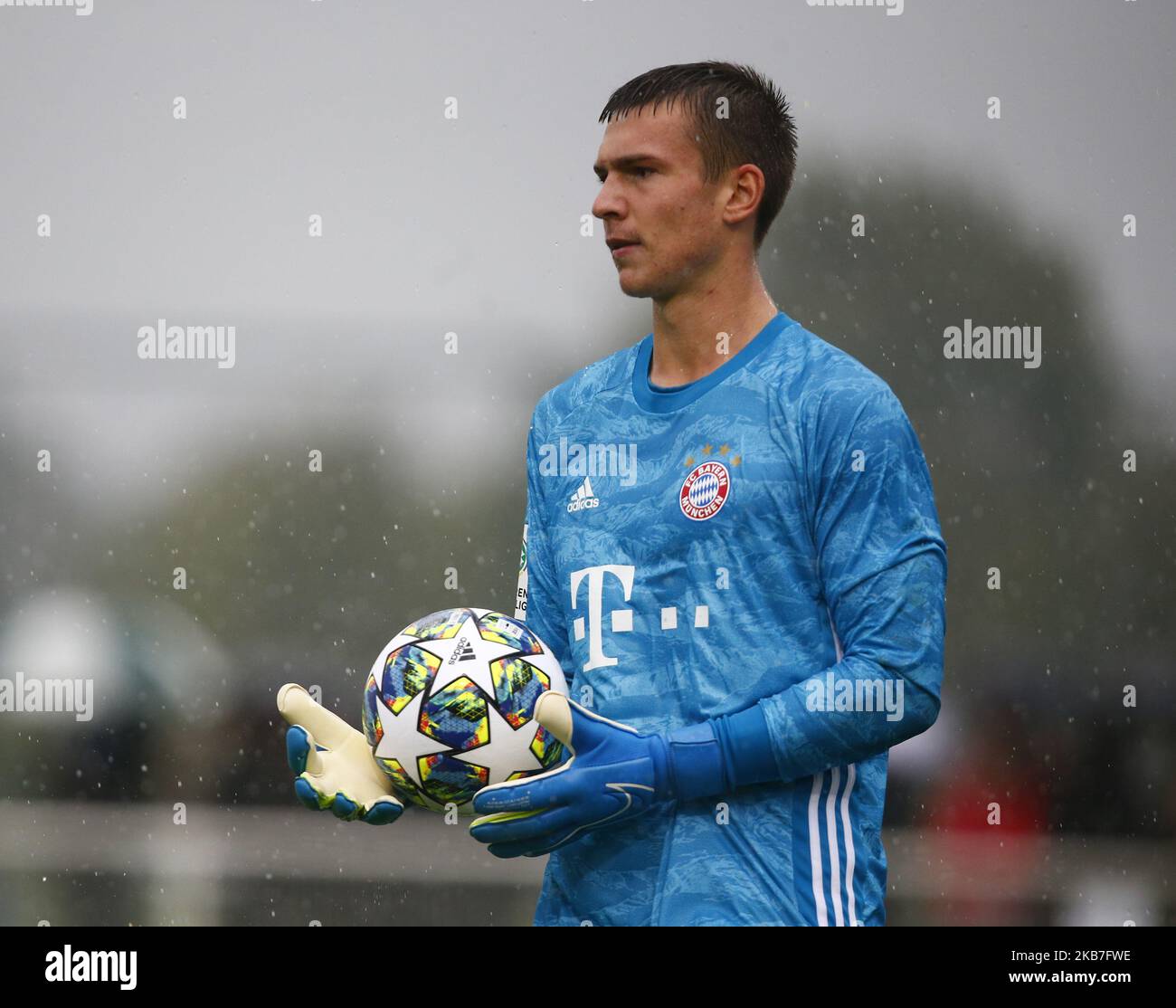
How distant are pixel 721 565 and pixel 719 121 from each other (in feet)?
3.67

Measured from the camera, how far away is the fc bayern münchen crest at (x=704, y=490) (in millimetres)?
3609

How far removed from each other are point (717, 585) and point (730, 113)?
1.19 metres

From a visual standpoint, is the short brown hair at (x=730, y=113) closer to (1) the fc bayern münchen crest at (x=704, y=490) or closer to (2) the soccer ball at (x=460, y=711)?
(1) the fc bayern münchen crest at (x=704, y=490)

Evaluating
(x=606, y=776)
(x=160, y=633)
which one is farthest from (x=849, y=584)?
(x=160, y=633)

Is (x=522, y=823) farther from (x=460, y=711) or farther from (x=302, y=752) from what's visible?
(x=302, y=752)

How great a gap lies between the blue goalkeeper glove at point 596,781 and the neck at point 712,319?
0.93m

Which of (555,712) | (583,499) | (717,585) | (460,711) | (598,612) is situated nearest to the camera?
(555,712)

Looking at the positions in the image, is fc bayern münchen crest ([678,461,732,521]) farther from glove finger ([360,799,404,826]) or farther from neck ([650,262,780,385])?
glove finger ([360,799,404,826])

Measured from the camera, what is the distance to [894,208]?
14406 millimetres

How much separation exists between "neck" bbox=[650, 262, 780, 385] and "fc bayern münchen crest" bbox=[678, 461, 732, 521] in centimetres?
29

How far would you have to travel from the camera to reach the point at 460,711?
3.49 m

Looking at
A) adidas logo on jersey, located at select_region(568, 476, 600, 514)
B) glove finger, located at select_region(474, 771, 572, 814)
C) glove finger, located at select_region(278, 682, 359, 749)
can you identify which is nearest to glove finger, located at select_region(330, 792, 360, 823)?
glove finger, located at select_region(278, 682, 359, 749)

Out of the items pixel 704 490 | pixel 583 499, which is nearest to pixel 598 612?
pixel 583 499

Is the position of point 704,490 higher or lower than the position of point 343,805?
higher
